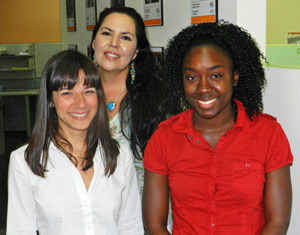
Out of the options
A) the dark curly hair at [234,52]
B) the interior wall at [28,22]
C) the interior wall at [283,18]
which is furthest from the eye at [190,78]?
the interior wall at [28,22]

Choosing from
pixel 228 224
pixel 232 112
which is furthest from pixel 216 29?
pixel 228 224

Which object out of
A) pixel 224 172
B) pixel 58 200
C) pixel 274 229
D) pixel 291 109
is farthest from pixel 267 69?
pixel 58 200

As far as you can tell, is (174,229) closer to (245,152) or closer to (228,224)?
(228,224)

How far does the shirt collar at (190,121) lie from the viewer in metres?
1.44

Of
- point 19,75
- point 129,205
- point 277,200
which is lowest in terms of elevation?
point 129,205

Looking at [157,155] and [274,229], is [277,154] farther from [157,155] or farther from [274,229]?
[157,155]

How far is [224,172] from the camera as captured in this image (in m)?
1.42

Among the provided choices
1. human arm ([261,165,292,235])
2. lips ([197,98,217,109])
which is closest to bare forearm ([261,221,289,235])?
human arm ([261,165,292,235])

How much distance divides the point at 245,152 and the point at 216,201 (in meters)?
0.20

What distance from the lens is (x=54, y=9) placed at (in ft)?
26.0

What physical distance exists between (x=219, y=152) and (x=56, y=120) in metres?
0.66

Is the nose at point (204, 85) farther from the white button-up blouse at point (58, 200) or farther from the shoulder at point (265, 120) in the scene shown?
the white button-up blouse at point (58, 200)

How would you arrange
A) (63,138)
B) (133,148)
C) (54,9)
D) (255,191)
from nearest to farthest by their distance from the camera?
(255,191) < (63,138) < (133,148) < (54,9)

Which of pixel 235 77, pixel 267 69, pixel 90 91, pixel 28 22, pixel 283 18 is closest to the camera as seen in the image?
pixel 235 77
